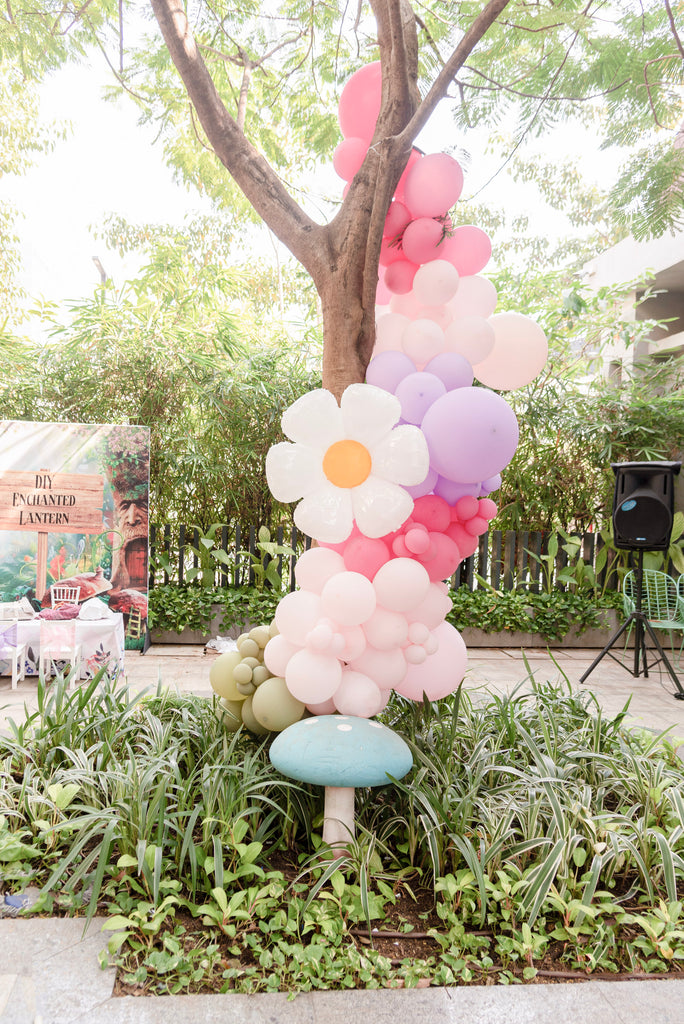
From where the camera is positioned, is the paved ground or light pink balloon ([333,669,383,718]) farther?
light pink balloon ([333,669,383,718])

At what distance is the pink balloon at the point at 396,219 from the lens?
2424 millimetres

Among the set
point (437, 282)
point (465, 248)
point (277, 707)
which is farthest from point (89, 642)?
point (465, 248)

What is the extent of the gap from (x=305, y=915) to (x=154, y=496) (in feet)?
14.6

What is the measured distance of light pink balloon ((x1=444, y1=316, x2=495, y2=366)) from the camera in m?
2.29

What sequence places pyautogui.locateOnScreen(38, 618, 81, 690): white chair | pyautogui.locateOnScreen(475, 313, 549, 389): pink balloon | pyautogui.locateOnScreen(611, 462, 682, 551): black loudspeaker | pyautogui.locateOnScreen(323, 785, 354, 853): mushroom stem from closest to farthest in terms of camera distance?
pyautogui.locateOnScreen(323, 785, 354, 853): mushroom stem < pyautogui.locateOnScreen(475, 313, 549, 389): pink balloon < pyautogui.locateOnScreen(38, 618, 81, 690): white chair < pyautogui.locateOnScreen(611, 462, 682, 551): black loudspeaker

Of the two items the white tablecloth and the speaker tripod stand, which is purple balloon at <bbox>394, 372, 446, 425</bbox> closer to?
the speaker tripod stand

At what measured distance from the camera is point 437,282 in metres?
2.29

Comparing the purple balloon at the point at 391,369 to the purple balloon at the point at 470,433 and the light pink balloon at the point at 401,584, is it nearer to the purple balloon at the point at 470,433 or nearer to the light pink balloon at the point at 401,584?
the purple balloon at the point at 470,433

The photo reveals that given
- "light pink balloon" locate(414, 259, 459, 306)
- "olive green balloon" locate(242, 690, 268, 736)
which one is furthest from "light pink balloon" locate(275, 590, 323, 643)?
"light pink balloon" locate(414, 259, 459, 306)

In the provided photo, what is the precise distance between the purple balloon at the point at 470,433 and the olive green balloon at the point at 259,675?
3.11ft

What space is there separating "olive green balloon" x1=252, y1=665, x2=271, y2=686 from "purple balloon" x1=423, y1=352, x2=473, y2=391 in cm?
119

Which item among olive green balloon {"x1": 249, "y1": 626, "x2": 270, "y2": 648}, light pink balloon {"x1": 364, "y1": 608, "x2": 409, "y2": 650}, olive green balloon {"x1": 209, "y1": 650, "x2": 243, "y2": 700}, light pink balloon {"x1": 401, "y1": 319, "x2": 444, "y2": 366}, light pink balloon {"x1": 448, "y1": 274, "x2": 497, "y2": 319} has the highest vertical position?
light pink balloon {"x1": 448, "y1": 274, "x2": 497, "y2": 319}

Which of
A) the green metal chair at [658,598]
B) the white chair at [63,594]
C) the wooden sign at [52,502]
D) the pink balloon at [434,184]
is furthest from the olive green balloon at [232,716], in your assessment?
the green metal chair at [658,598]

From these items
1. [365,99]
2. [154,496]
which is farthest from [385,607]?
[154,496]
